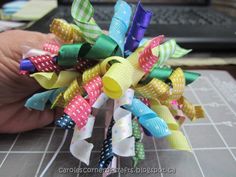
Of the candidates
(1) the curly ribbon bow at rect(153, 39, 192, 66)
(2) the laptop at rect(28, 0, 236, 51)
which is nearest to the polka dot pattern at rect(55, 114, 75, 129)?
(1) the curly ribbon bow at rect(153, 39, 192, 66)

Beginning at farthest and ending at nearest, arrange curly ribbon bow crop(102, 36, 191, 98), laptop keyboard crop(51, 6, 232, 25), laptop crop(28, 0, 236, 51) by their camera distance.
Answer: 1. laptop keyboard crop(51, 6, 232, 25)
2. laptop crop(28, 0, 236, 51)
3. curly ribbon bow crop(102, 36, 191, 98)

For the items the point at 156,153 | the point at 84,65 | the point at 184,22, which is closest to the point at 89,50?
the point at 84,65

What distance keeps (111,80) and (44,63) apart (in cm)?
9

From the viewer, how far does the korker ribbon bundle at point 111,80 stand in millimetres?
242

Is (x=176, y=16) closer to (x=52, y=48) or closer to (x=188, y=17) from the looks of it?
(x=188, y=17)

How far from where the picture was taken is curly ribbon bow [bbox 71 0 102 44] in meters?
0.26

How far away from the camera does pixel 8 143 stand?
1.12ft

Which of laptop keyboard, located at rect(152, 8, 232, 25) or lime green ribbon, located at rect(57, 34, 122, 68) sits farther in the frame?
laptop keyboard, located at rect(152, 8, 232, 25)

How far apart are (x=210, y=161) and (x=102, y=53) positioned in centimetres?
17

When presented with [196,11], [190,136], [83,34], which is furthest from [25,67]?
[196,11]

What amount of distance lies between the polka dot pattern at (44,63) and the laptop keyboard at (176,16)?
15.1 inches

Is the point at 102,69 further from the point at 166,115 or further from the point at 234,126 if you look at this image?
the point at 234,126

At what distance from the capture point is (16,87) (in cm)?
33

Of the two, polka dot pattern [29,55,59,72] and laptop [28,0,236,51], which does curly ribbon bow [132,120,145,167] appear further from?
laptop [28,0,236,51]
